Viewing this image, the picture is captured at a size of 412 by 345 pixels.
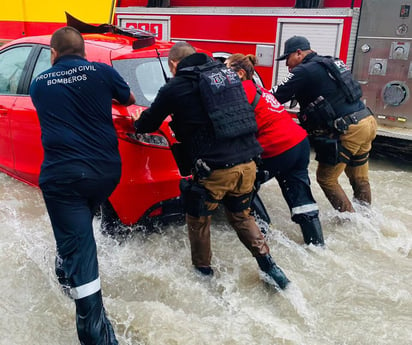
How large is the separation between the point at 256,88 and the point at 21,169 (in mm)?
2460

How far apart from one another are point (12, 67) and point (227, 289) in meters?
3.07

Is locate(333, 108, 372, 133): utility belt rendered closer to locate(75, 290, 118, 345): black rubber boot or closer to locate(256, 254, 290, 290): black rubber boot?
locate(256, 254, 290, 290): black rubber boot

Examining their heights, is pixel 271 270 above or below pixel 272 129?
below

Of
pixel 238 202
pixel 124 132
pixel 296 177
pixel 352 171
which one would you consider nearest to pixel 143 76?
pixel 124 132

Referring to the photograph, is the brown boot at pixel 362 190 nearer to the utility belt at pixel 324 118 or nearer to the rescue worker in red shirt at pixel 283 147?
the utility belt at pixel 324 118

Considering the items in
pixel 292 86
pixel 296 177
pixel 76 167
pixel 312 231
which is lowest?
pixel 312 231

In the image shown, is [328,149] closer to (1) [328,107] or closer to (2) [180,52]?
(1) [328,107]

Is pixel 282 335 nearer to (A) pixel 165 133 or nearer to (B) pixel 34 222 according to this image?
(A) pixel 165 133

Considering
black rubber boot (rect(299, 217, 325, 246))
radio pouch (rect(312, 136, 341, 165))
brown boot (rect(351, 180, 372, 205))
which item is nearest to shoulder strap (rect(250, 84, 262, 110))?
radio pouch (rect(312, 136, 341, 165))

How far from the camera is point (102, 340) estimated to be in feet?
8.32

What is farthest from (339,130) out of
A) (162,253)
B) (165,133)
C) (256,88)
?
(162,253)

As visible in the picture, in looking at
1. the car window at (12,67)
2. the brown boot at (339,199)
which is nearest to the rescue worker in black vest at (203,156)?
the brown boot at (339,199)

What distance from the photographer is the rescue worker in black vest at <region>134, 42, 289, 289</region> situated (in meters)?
2.89

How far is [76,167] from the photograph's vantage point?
8.17 ft
